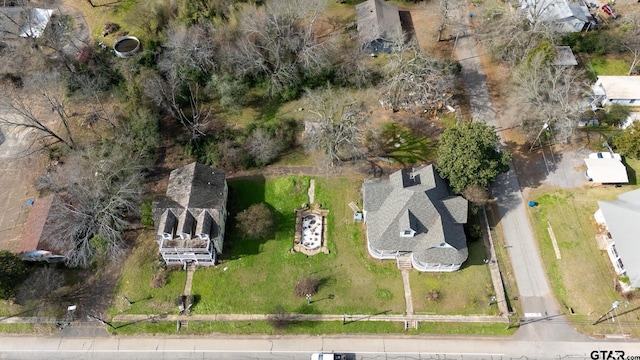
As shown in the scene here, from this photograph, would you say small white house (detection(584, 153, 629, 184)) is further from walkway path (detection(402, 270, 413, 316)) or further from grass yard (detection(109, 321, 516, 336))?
walkway path (detection(402, 270, 413, 316))

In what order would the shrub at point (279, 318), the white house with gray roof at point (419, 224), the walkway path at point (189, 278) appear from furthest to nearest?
the walkway path at point (189, 278) → the white house with gray roof at point (419, 224) → the shrub at point (279, 318)

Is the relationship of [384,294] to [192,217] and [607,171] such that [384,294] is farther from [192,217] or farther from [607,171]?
[607,171]


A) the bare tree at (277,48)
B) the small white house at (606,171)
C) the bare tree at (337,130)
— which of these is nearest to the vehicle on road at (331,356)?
the bare tree at (337,130)

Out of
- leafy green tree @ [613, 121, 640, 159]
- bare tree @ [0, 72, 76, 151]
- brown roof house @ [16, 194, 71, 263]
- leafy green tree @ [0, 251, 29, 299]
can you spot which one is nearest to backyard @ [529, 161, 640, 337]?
leafy green tree @ [613, 121, 640, 159]

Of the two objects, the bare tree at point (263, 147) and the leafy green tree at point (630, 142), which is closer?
the leafy green tree at point (630, 142)

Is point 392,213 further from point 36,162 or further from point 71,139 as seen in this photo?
point 36,162

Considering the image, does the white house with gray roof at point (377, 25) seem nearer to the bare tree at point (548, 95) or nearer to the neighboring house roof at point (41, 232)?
the bare tree at point (548, 95)
